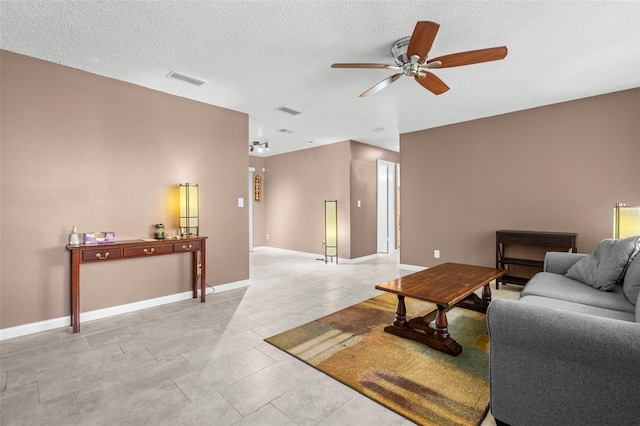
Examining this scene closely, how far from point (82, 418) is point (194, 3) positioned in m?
2.71

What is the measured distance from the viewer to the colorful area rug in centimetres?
181

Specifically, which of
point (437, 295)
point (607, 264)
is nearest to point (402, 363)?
point (437, 295)

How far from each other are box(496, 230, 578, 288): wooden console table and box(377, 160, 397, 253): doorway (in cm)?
332

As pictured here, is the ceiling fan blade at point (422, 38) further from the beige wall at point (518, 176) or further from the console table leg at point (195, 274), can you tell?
the console table leg at point (195, 274)

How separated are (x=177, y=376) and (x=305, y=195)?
5.57m

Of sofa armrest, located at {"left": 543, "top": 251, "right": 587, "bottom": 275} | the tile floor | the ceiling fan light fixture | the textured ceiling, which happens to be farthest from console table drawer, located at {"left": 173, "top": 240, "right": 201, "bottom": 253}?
sofa armrest, located at {"left": 543, "top": 251, "right": 587, "bottom": 275}

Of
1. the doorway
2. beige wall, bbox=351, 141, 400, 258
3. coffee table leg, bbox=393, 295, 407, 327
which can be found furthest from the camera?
the doorway

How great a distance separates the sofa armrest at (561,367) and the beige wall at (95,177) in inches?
144

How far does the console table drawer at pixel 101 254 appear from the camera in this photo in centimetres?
302

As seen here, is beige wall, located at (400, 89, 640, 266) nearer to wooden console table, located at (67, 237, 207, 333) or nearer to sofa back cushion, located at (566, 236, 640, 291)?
sofa back cushion, located at (566, 236, 640, 291)

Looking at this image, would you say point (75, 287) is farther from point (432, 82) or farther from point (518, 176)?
point (518, 176)

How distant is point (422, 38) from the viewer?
2.16m

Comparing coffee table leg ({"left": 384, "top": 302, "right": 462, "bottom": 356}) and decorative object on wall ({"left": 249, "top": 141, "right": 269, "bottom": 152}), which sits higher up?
decorative object on wall ({"left": 249, "top": 141, "right": 269, "bottom": 152})

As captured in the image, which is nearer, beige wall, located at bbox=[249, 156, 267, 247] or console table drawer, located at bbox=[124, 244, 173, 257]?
console table drawer, located at bbox=[124, 244, 173, 257]
